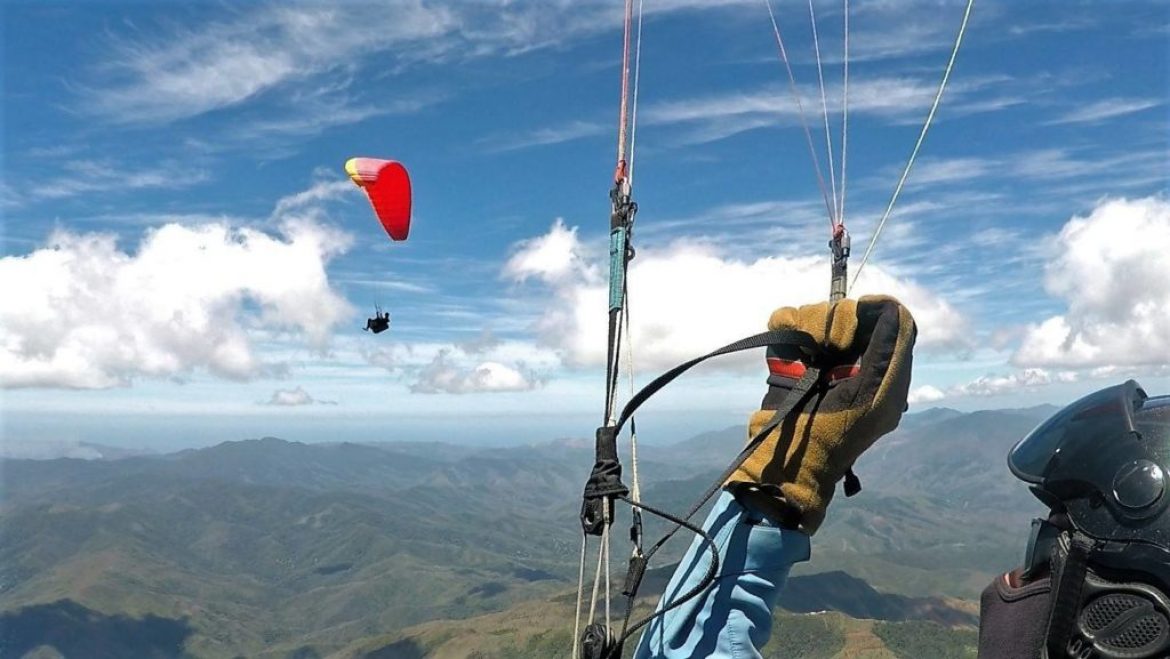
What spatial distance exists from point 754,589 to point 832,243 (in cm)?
314

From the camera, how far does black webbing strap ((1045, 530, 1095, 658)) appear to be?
108 inches

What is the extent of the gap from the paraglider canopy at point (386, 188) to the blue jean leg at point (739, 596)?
33.2 meters

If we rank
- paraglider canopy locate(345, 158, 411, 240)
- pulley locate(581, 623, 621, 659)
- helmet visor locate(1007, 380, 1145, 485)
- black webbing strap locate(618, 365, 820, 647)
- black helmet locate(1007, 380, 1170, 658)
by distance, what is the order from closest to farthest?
1. black helmet locate(1007, 380, 1170, 658)
2. helmet visor locate(1007, 380, 1145, 485)
3. black webbing strap locate(618, 365, 820, 647)
4. pulley locate(581, 623, 621, 659)
5. paraglider canopy locate(345, 158, 411, 240)

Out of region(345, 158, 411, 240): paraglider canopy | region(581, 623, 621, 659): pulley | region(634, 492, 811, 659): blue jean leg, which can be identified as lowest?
region(581, 623, 621, 659): pulley

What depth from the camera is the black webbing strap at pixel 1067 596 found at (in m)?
2.75

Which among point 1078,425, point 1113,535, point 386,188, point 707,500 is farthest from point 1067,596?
point 386,188

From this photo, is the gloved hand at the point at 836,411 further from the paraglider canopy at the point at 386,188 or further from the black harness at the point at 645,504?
the paraglider canopy at the point at 386,188

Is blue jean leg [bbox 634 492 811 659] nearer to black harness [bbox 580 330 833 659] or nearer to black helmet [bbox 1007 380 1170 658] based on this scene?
black harness [bbox 580 330 833 659]

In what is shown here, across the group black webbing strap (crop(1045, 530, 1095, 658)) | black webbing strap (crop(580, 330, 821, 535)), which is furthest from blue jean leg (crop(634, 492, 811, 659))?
black webbing strap (crop(1045, 530, 1095, 658))

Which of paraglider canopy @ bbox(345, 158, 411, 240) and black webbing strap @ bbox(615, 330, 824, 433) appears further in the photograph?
Answer: paraglider canopy @ bbox(345, 158, 411, 240)

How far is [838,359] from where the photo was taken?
3324 mm

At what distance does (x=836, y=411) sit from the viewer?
3.20 m

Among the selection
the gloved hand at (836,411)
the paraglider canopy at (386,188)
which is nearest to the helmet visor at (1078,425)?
the gloved hand at (836,411)

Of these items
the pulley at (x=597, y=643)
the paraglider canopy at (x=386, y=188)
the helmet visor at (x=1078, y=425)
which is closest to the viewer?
the helmet visor at (x=1078, y=425)
